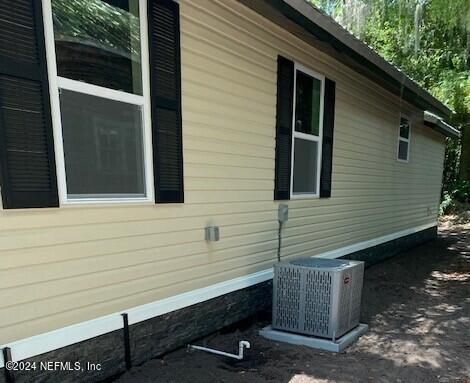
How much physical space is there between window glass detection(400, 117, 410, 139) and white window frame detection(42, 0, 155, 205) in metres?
6.40

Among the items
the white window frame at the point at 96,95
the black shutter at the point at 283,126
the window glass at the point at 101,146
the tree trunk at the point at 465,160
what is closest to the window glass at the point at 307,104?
the black shutter at the point at 283,126

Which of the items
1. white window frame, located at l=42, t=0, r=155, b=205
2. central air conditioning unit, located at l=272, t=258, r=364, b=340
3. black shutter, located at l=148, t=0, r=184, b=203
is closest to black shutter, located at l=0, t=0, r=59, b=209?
white window frame, located at l=42, t=0, r=155, b=205

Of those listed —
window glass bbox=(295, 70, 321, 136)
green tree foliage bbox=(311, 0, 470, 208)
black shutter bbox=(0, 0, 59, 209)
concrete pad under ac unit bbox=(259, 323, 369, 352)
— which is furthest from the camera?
green tree foliage bbox=(311, 0, 470, 208)

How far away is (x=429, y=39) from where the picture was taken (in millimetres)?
7984

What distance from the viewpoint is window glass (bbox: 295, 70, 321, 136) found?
449cm

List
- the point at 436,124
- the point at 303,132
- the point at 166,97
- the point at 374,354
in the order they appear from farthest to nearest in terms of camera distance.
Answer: the point at 436,124 → the point at 303,132 → the point at 374,354 → the point at 166,97

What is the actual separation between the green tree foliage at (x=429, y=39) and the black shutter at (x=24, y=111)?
501 cm

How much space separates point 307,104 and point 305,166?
2.58 ft

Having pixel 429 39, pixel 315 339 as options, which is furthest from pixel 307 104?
pixel 429 39

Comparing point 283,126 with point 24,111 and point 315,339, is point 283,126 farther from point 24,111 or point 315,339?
point 24,111

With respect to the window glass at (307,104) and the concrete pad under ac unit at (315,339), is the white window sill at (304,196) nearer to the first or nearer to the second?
the window glass at (307,104)

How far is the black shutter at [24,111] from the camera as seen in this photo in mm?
1945

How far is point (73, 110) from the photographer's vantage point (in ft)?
7.61

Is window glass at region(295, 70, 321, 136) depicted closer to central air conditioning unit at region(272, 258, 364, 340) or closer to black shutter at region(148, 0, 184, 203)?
central air conditioning unit at region(272, 258, 364, 340)
